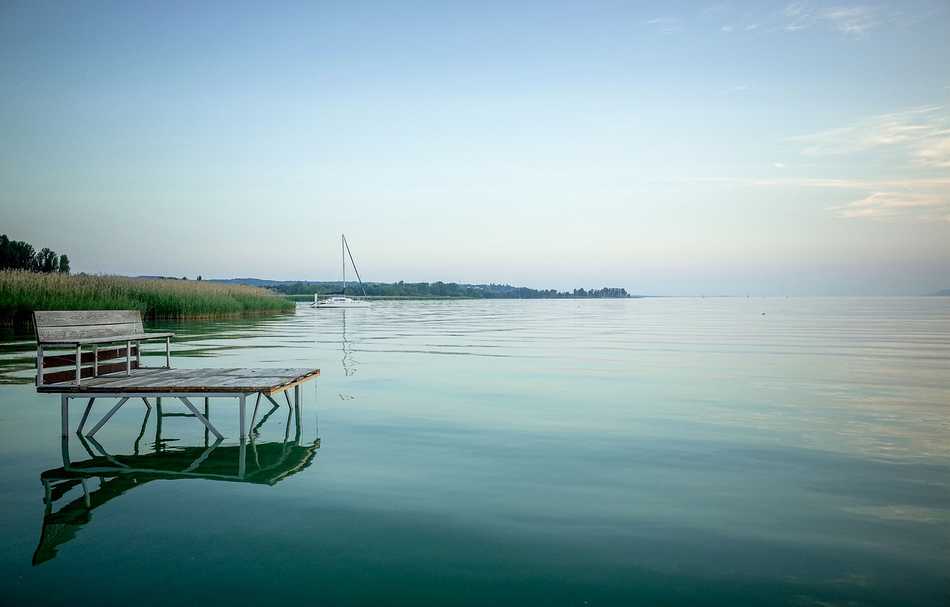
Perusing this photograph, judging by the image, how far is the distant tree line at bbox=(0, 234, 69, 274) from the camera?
9556 centimetres

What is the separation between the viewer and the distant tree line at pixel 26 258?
9556 cm

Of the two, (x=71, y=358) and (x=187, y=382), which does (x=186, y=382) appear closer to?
(x=187, y=382)

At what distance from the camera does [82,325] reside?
966 centimetres

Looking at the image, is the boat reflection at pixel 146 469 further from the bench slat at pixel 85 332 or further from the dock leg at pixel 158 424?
the bench slat at pixel 85 332

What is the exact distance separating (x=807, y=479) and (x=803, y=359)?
616 inches

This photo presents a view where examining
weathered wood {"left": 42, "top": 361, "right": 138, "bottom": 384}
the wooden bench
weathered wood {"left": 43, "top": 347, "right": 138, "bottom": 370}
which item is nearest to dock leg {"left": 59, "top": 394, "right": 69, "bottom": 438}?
the wooden bench

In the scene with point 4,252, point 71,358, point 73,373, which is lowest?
point 73,373

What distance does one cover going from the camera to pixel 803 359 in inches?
874

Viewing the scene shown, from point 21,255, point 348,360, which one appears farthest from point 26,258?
point 348,360

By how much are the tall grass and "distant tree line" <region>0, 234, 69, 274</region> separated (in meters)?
57.0

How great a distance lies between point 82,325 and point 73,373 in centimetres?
76

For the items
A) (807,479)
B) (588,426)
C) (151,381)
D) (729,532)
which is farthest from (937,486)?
(151,381)

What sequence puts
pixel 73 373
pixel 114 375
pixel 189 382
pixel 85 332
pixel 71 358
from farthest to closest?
pixel 114 375, pixel 71 358, pixel 73 373, pixel 85 332, pixel 189 382

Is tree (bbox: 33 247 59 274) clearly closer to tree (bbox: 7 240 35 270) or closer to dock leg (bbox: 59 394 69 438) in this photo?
tree (bbox: 7 240 35 270)
